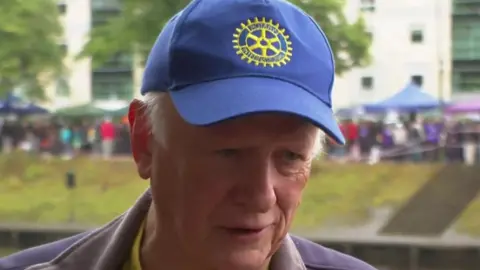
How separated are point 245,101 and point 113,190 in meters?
6.40

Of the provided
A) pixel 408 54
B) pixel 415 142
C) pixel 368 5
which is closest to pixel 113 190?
pixel 415 142

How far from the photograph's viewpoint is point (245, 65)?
0.72 meters

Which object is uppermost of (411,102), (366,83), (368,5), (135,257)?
(368,5)

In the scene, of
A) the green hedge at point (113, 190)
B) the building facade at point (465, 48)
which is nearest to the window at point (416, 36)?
the building facade at point (465, 48)

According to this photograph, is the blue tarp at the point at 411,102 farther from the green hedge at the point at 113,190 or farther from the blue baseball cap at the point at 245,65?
the blue baseball cap at the point at 245,65

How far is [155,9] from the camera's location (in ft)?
27.5

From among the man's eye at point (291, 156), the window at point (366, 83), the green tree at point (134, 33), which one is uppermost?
the green tree at point (134, 33)

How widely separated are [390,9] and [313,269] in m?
16.6

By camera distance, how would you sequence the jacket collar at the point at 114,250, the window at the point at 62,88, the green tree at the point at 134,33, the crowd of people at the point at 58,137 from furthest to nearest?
the window at the point at 62,88, the crowd of people at the point at 58,137, the green tree at the point at 134,33, the jacket collar at the point at 114,250

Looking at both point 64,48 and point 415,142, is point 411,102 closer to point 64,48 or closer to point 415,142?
point 415,142

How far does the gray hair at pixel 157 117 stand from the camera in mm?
755

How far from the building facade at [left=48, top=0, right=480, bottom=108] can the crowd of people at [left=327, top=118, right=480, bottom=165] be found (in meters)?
4.47

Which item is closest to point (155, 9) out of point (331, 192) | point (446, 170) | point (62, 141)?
point (331, 192)

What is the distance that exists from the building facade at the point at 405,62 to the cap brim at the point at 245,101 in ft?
50.0
